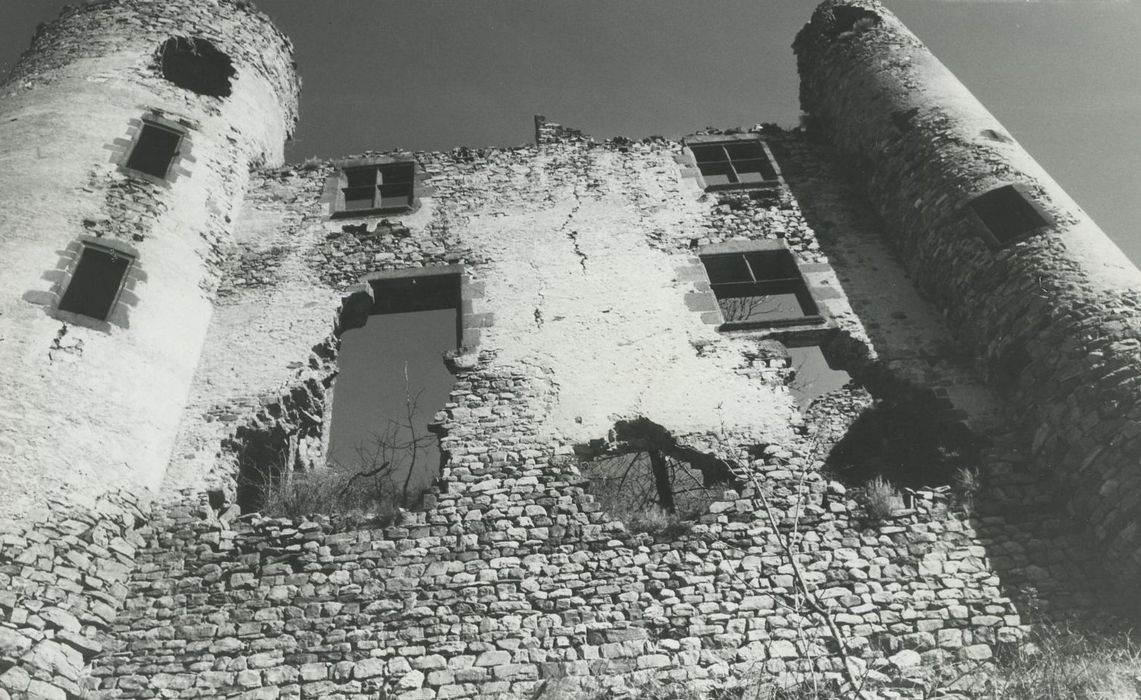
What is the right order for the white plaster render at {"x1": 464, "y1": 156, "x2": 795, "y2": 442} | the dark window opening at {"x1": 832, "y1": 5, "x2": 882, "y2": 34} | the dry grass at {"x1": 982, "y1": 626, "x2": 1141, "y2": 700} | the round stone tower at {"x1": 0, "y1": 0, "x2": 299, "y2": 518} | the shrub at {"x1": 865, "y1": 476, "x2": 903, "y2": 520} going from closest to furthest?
the dry grass at {"x1": 982, "y1": 626, "x2": 1141, "y2": 700}
the round stone tower at {"x1": 0, "y1": 0, "x2": 299, "y2": 518}
the shrub at {"x1": 865, "y1": 476, "x2": 903, "y2": 520}
the white plaster render at {"x1": 464, "y1": 156, "x2": 795, "y2": 442}
the dark window opening at {"x1": 832, "y1": 5, "x2": 882, "y2": 34}

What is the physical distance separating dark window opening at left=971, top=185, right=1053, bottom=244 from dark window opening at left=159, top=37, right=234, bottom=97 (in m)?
9.58

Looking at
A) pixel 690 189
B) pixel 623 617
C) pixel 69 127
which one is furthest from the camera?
pixel 690 189

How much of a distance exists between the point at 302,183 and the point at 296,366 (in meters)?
3.48

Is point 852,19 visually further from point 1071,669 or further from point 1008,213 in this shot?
point 1071,669

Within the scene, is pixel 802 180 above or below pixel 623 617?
above

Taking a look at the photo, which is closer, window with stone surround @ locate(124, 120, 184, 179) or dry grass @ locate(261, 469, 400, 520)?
dry grass @ locate(261, 469, 400, 520)

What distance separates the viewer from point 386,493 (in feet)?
23.1

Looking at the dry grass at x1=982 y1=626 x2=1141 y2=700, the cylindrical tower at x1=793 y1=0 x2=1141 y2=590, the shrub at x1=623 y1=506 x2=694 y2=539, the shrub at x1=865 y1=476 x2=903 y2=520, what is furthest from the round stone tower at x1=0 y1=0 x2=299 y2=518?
the cylindrical tower at x1=793 y1=0 x2=1141 y2=590

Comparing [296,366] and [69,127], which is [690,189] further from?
[69,127]

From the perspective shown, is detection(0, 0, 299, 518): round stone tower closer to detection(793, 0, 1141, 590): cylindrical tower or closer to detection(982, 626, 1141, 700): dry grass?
detection(982, 626, 1141, 700): dry grass

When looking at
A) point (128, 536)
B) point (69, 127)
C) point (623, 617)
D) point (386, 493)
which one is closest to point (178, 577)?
point (128, 536)

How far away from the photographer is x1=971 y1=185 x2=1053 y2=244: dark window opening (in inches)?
305

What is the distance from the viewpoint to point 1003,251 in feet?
25.2

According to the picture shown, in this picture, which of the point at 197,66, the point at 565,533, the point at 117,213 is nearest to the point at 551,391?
the point at 565,533
